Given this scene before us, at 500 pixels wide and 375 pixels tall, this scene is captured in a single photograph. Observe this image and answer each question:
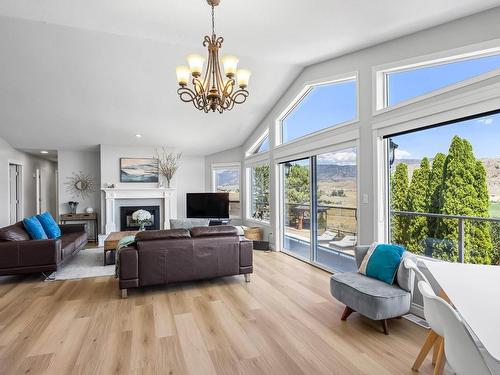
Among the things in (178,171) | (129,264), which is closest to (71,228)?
(129,264)

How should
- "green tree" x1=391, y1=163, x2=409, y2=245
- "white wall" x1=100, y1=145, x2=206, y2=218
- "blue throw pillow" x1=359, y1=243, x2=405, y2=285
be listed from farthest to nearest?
1. "white wall" x1=100, y1=145, x2=206, y2=218
2. "green tree" x1=391, y1=163, x2=409, y2=245
3. "blue throw pillow" x1=359, y1=243, x2=405, y2=285

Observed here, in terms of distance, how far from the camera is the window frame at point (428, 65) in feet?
8.43

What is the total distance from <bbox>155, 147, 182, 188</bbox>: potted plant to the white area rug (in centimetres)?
266

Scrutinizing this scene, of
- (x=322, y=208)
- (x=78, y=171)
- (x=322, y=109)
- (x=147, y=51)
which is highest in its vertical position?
(x=147, y=51)

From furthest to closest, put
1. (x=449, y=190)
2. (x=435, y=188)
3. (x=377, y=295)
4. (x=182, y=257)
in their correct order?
(x=182, y=257) < (x=435, y=188) < (x=449, y=190) < (x=377, y=295)

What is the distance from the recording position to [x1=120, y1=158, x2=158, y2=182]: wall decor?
7.50 metres

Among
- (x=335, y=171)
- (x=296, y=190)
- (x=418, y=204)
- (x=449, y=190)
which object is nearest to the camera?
(x=449, y=190)

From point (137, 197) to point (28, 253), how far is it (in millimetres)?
3567

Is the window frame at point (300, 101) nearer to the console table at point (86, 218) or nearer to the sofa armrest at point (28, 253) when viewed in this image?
the sofa armrest at point (28, 253)

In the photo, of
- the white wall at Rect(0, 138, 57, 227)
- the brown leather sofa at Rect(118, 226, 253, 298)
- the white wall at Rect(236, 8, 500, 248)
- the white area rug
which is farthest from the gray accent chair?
the white wall at Rect(0, 138, 57, 227)

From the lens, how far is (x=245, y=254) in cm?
412

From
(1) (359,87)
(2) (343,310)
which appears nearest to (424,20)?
(1) (359,87)

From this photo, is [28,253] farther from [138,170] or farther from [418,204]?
[418,204]

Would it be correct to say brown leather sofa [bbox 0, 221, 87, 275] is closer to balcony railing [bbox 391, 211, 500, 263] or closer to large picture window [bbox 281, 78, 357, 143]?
large picture window [bbox 281, 78, 357, 143]
